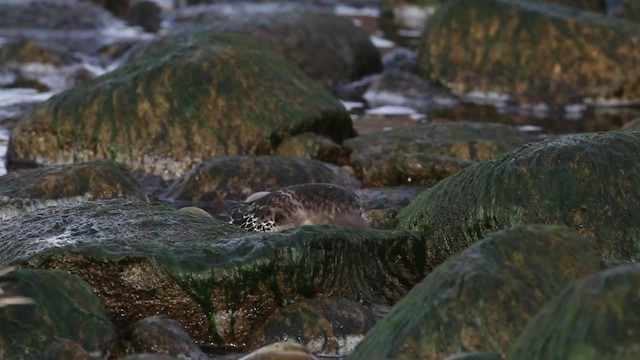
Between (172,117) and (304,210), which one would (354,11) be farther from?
(304,210)

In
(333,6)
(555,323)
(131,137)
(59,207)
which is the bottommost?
(333,6)

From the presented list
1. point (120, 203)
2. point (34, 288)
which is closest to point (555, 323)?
point (34, 288)

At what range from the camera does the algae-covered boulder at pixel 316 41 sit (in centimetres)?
1435

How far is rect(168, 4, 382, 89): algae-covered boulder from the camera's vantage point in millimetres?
14352

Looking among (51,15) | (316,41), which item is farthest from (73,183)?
(51,15)

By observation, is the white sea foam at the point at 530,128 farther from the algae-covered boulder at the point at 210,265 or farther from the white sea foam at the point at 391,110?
the algae-covered boulder at the point at 210,265

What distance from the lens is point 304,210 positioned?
7.32m

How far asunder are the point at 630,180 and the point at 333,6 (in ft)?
52.6

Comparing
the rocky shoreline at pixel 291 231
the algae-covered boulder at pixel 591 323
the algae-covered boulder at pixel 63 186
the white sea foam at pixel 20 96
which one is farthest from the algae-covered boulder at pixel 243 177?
the algae-covered boulder at pixel 591 323

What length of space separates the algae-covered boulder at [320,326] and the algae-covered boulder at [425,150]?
3.59 metres

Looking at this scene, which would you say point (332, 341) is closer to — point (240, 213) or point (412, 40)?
point (240, 213)

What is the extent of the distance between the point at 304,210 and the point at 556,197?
141cm

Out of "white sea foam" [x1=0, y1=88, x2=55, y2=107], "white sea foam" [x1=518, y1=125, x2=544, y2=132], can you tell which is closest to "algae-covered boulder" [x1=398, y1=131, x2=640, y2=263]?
"white sea foam" [x1=518, y1=125, x2=544, y2=132]

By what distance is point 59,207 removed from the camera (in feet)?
22.6
